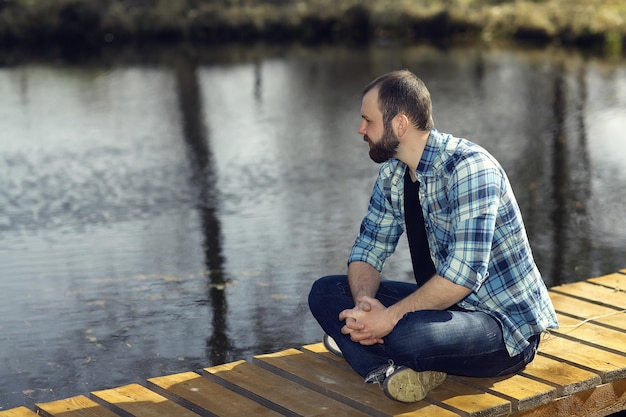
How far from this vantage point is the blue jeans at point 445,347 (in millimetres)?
4215

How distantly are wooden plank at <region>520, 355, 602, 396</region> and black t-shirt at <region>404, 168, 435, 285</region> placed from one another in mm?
608

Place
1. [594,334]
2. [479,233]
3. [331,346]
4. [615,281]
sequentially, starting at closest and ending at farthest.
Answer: [479,233] → [331,346] → [594,334] → [615,281]

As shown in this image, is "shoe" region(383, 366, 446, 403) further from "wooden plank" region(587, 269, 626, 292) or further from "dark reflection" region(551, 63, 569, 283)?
"dark reflection" region(551, 63, 569, 283)

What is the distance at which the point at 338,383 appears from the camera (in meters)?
4.56

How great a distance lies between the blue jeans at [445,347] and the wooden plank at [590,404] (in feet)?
0.75

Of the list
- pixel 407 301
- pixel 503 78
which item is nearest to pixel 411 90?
pixel 407 301

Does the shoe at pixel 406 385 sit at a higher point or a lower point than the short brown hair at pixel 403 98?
lower

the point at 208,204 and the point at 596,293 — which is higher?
the point at 596,293

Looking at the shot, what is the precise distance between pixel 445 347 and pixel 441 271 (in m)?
0.30

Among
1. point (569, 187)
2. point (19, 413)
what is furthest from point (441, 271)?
point (569, 187)

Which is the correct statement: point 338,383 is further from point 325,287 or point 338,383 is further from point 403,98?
point 403,98

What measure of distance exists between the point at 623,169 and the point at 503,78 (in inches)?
309

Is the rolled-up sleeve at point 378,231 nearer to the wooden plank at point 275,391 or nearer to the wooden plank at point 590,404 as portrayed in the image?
the wooden plank at point 275,391

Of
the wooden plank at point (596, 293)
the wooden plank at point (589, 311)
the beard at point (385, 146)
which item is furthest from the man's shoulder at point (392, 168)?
the wooden plank at point (596, 293)
